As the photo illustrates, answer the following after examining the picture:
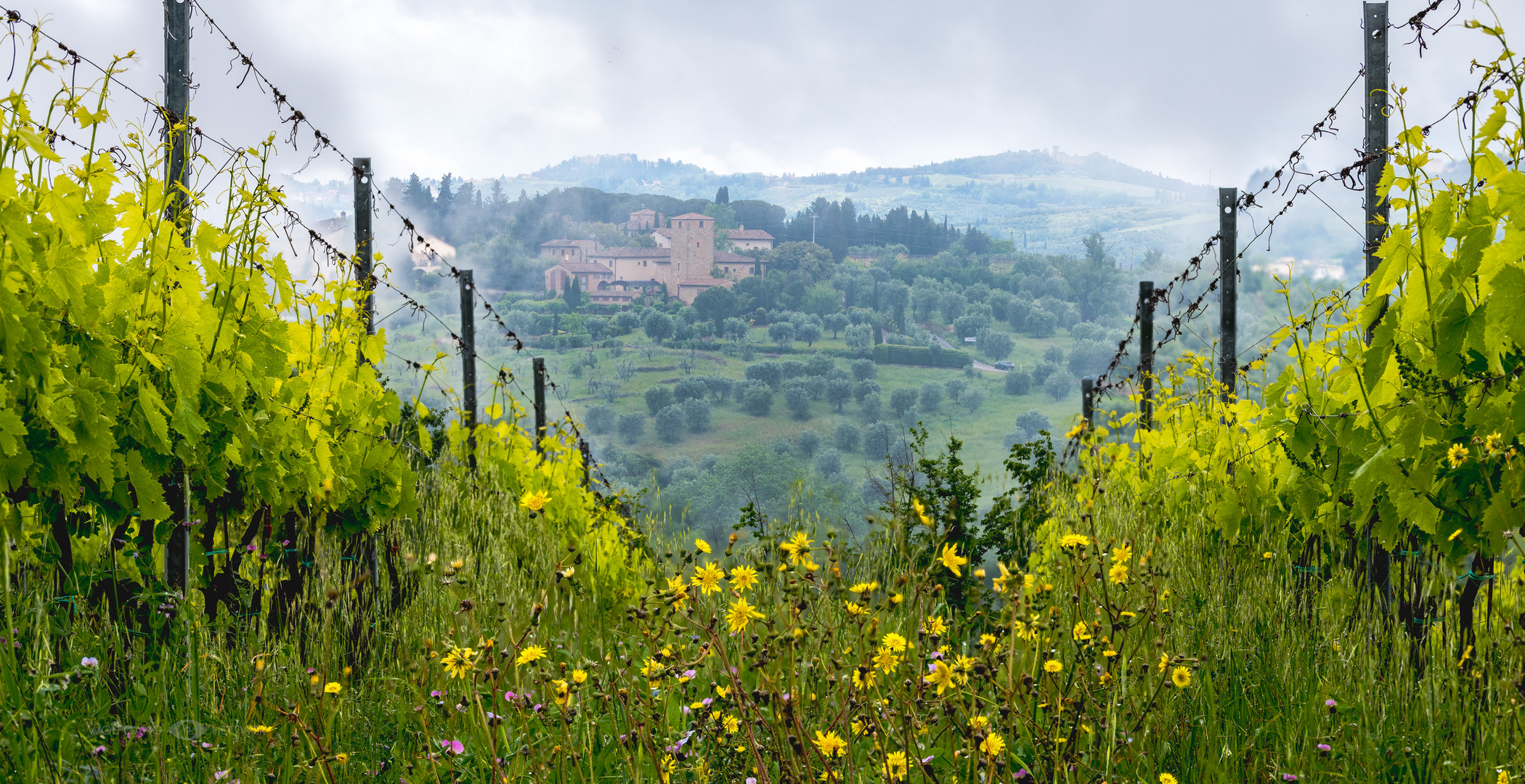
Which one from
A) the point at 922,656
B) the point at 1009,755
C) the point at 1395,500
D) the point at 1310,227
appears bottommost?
the point at 1009,755

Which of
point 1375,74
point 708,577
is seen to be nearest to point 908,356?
point 1375,74

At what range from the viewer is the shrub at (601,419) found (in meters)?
42.5

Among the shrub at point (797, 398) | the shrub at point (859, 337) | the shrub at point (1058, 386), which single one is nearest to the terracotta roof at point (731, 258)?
the shrub at point (859, 337)

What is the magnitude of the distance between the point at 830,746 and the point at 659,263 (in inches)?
2228

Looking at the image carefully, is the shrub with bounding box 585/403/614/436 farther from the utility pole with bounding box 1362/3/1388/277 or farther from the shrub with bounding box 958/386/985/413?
the utility pole with bounding box 1362/3/1388/277

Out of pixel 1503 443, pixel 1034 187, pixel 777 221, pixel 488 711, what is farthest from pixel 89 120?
pixel 1034 187

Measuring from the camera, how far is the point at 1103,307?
58.0 meters

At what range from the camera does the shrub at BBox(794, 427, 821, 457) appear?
41.5m

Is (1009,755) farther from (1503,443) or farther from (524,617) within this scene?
(524,617)

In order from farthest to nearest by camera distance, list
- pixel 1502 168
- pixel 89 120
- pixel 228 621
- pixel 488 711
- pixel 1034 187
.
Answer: pixel 1034 187 < pixel 228 621 < pixel 488 711 < pixel 89 120 < pixel 1502 168

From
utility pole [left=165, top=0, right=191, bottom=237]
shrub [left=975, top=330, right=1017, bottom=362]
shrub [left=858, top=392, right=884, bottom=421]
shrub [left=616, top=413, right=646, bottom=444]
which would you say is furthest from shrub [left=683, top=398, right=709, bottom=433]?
utility pole [left=165, top=0, right=191, bottom=237]

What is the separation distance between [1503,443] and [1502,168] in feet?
2.08

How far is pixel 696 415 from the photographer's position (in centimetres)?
4284

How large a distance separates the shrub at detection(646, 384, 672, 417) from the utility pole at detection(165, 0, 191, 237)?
4026 cm
